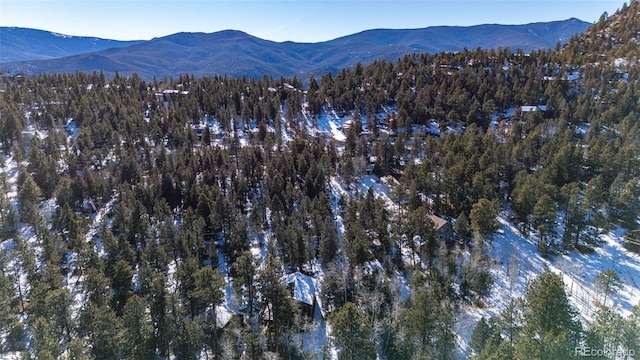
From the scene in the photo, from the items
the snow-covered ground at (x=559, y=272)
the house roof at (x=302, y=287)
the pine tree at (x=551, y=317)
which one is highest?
the pine tree at (x=551, y=317)

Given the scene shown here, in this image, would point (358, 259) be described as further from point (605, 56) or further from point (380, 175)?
point (605, 56)

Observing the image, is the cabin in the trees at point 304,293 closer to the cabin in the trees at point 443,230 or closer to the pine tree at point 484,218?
the cabin in the trees at point 443,230

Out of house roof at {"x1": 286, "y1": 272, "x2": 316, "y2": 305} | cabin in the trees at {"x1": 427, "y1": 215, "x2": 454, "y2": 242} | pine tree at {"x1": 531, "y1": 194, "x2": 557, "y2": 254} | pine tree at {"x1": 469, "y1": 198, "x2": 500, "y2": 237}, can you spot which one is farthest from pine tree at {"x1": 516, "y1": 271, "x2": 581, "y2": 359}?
pine tree at {"x1": 531, "y1": 194, "x2": 557, "y2": 254}

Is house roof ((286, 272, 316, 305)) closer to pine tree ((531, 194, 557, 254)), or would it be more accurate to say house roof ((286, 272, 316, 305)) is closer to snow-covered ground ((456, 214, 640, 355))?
snow-covered ground ((456, 214, 640, 355))

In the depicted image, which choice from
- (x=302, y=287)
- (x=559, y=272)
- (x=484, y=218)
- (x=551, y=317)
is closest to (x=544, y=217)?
(x=559, y=272)

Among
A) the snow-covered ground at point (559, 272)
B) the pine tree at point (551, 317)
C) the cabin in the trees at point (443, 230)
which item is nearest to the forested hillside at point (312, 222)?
the pine tree at point (551, 317)

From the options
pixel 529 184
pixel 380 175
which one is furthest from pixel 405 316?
pixel 380 175

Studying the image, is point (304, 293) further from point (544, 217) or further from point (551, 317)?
point (544, 217)
